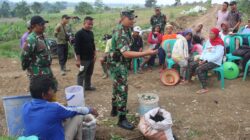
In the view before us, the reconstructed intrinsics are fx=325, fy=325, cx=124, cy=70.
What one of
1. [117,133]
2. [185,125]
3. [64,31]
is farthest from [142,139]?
[64,31]

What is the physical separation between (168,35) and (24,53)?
13.5ft

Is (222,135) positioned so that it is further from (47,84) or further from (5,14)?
(5,14)

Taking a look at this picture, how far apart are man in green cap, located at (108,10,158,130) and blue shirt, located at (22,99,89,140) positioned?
1.38m

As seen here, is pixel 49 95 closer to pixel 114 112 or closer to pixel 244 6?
pixel 114 112

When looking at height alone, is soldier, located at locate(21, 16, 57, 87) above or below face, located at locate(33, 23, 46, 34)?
below

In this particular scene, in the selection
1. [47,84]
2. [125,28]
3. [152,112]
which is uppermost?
[125,28]

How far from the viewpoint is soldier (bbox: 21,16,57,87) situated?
15.3 ft

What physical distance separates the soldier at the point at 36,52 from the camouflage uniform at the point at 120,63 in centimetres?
98

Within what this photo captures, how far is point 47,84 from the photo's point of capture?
3.54 m

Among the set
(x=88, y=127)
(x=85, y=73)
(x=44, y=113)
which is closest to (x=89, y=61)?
(x=85, y=73)

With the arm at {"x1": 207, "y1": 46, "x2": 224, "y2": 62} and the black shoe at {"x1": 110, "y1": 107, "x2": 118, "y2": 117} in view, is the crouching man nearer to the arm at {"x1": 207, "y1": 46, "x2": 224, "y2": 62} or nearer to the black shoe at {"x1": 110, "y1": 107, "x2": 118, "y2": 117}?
the black shoe at {"x1": 110, "y1": 107, "x2": 118, "y2": 117}

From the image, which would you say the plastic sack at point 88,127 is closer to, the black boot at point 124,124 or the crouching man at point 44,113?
the black boot at point 124,124

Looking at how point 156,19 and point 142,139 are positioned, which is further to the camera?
point 156,19

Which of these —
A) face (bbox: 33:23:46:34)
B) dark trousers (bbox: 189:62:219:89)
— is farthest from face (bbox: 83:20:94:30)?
dark trousers (bbox: 189:62:219:89)
